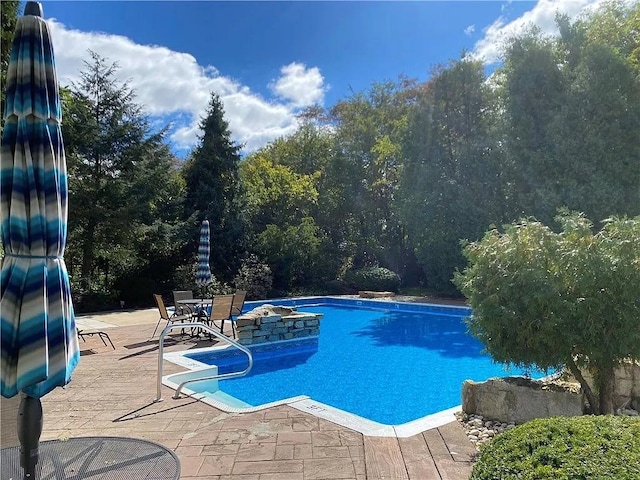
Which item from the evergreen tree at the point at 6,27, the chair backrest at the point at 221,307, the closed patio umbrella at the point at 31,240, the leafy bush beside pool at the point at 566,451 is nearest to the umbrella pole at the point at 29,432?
the closed patio umbrella at the point at 31,240

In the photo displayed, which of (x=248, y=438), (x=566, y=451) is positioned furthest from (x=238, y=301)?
(x=566, y=451)

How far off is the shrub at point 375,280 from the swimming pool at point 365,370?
247 inches

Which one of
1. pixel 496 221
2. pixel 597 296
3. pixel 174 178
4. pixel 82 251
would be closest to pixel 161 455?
pixel 597 296

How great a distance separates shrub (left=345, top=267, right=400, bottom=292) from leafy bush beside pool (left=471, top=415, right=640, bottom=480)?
16.4m

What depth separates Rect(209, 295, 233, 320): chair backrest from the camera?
8.31 meters

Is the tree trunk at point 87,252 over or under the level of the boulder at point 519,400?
over

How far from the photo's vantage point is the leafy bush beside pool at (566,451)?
5.78 feet

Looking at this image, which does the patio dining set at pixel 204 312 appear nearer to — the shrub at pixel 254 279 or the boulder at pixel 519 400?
the boulder at pixel 519 400

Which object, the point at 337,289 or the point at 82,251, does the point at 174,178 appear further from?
the point at 337,289

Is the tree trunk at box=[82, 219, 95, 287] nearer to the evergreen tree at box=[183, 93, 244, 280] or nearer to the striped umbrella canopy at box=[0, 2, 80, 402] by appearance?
the evergreen tree at box=[183, 93, 244, 280]

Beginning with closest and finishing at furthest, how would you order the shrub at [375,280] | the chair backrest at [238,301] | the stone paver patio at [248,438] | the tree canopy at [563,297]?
the stone paver patio at [248,438] → the tree canopy at [563,297] → the chair backrest at [238,301] → the shrub at [375,280]

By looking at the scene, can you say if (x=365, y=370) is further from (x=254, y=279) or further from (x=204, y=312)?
(x=254, y=279)

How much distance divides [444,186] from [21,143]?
15451mm

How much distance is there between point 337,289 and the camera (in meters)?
18.8
